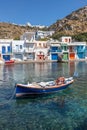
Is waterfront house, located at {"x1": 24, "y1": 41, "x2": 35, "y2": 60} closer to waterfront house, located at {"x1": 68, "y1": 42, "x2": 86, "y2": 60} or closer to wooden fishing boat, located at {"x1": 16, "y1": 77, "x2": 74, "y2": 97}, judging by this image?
waterfront house, located at {"x1": 68, "y1": 42, "x2": 86, "y2": 60}

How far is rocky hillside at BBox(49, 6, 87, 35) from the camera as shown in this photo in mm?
141375

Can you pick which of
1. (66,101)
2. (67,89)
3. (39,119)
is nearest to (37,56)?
(67,89)

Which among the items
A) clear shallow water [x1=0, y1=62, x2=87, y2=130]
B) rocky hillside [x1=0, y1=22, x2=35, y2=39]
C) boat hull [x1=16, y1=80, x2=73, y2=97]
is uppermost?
rocky hillside [x1=0, y1=22, x2=35, y2=39]

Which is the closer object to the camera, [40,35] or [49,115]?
[49,115]

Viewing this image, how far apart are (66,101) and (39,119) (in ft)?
21.0

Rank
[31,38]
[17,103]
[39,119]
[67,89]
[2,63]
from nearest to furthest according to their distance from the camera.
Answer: [39,119], [17,103], [67,89], [2,63], [31,38]

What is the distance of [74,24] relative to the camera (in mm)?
147250

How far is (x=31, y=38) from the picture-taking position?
92062 millimetres

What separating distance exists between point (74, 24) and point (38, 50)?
208 feet

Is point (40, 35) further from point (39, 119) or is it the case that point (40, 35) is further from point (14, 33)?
point (39, 119)

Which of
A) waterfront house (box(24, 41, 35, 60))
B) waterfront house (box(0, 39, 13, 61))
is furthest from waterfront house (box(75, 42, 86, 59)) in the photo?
waterfront house (box(0, 39, 13, 61))

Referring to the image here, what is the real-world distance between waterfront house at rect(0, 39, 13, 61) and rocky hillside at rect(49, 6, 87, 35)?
56890 mm

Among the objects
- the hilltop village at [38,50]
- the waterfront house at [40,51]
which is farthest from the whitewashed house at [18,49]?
the waterfront house at [40,51]

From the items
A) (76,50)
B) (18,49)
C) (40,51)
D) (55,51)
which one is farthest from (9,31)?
(18,49)
